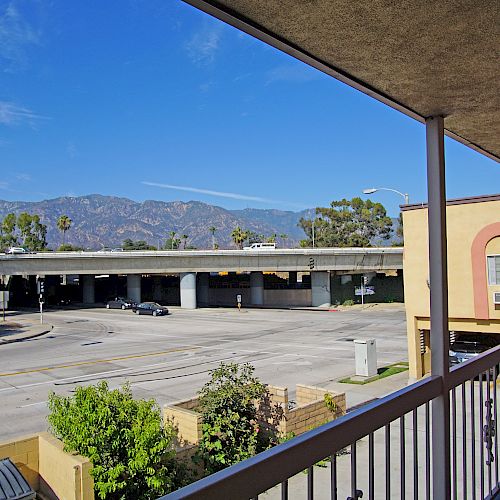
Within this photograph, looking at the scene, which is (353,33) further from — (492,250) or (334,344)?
(334,344)

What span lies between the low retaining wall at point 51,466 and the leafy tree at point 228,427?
68.4 inches

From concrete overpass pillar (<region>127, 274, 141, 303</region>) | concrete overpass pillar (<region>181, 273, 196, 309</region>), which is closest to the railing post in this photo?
concrete overpass pillar (<region>181, 273, 196, 309</region>)

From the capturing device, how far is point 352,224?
61.8 metres

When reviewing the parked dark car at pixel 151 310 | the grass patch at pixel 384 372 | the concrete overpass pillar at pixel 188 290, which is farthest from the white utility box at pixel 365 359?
the concrete overpass pillar at pixel 188 290

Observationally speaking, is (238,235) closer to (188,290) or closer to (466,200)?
(188,290)

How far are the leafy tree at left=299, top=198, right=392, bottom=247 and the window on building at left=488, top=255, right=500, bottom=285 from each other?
47146mm

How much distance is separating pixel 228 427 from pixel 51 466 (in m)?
2.09

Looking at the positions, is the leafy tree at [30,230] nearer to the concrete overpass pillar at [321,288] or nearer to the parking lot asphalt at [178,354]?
the parking lot asphalt at [178,354]

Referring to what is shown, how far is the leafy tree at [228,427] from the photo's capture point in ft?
20.5

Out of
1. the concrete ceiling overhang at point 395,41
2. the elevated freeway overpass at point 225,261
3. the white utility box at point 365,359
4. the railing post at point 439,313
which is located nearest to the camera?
the concrete ceiling overhang at point 395,41

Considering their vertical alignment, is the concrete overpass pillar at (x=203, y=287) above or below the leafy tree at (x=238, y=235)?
below

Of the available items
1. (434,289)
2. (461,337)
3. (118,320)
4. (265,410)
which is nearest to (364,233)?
(118,320)

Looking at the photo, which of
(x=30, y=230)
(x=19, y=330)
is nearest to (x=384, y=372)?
(x=19, y=330)

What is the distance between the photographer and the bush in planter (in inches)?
199
